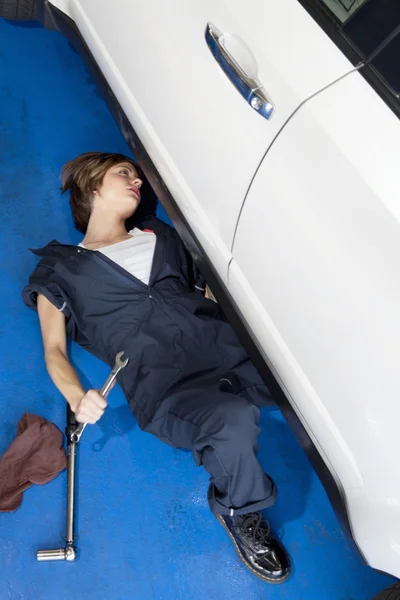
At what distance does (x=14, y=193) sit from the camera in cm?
270

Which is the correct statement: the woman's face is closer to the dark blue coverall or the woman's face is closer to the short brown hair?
the short brown hair

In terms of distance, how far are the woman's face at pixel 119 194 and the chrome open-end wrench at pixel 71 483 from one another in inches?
27.9

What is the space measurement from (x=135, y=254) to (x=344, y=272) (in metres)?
1.16

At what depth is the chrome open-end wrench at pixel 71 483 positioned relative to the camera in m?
1.93

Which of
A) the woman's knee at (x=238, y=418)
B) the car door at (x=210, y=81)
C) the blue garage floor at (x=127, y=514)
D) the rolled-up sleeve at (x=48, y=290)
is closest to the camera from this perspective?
the car door at (x=210, y=81)

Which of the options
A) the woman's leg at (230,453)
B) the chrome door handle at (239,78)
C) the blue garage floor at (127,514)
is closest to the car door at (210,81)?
the chrome door handle at (239,78)

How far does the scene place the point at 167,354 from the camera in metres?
2.09

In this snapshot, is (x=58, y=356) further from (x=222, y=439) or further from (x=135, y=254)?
(x=222, y=439)

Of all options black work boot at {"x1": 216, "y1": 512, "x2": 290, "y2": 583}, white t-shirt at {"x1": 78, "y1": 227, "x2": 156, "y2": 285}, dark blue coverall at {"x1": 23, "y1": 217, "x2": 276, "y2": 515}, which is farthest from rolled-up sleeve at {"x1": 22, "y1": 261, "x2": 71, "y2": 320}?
black work boot at {"x1": 216, "y1": 512, "x2": 290, "y2": 583}

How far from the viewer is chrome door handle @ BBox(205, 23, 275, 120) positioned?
132 cm

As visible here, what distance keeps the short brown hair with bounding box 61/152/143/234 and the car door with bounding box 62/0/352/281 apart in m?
0.41

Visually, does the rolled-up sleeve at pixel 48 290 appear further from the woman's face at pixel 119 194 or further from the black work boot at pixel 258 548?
the black work boot at pixel 258 548

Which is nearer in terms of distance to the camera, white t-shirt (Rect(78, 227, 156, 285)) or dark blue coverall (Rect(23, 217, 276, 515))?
dark blue coverall (Rect(23, 217, 276, 515))

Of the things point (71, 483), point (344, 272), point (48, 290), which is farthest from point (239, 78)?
point (71, 483)
